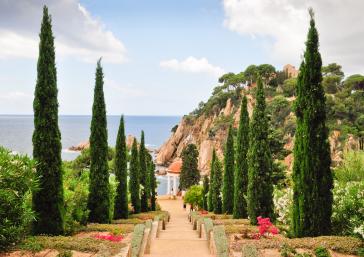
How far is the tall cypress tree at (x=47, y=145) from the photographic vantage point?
12.1 metres

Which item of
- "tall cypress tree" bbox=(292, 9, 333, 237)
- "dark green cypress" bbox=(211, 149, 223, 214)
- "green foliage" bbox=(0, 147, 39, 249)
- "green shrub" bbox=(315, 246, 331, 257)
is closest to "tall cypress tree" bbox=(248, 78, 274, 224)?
"tall cypress tree" bbox=(292, 9, 333, 237)

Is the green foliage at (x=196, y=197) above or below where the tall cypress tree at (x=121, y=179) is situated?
below

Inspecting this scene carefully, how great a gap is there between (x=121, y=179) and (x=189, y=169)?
1608 inches

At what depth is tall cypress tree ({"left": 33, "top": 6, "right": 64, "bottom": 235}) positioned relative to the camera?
12.1 m

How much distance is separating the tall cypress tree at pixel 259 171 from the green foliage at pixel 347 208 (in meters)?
3.77

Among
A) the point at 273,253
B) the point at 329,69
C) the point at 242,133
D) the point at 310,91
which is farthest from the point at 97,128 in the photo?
the point at 329,69

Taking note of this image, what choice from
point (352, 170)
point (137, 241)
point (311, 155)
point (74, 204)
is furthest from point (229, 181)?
point (137, 241)

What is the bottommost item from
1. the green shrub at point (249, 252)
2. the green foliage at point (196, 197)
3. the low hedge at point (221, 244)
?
the green foliage at point (196, 197)

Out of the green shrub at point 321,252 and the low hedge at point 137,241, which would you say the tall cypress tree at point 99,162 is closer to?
the low hedge at point 137,241

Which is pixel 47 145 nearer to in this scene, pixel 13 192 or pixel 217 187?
pixel 13 192

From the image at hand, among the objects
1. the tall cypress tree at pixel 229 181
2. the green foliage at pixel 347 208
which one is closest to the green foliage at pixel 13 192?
the green foliage at pixel 347 208

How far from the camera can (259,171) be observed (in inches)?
673

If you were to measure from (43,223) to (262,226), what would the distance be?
6.71m

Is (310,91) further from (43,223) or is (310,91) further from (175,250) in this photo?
(43,223)
